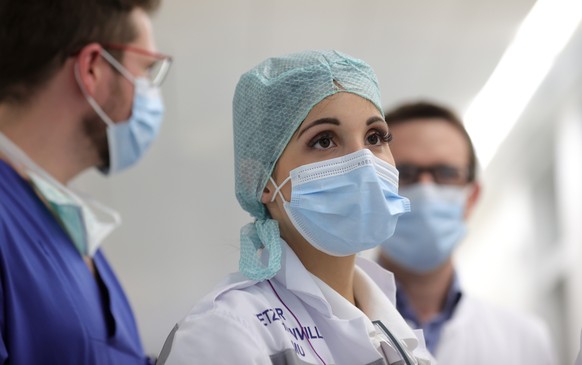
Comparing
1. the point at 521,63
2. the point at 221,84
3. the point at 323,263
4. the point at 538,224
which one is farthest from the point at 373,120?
the point at 538,224

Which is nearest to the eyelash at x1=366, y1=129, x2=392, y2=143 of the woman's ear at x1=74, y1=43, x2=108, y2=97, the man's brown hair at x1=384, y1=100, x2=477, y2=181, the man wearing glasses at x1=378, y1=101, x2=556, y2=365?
the man wearing glasses at x1=378, y1=101, x2=556, y2=365

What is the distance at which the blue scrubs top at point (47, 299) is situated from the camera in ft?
5.57

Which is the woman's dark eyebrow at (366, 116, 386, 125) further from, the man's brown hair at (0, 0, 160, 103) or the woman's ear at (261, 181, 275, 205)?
the man's brown hair at (0, 0, 160, 103)

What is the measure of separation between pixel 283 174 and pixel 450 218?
1.04m

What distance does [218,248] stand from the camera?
1.64 meters

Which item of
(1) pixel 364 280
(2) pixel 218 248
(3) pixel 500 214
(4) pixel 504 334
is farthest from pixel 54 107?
(3) pixel 500 214

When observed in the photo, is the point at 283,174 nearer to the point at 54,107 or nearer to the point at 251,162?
the point at 251,162

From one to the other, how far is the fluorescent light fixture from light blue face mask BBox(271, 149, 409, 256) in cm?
63

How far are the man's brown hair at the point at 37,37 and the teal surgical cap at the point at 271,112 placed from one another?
942 mm

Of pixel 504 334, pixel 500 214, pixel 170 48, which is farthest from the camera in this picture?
pixel 500 214

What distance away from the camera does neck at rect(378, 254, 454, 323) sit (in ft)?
7.93

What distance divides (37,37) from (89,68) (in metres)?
0.17

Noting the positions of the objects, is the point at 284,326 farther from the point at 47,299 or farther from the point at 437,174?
the point at 437,174

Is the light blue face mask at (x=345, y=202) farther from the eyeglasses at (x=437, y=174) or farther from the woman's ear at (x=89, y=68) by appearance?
the woman's ear at (x=89, y=68)
